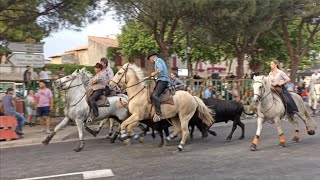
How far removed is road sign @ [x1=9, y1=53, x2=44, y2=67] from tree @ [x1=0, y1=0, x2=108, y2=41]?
159 centimetres

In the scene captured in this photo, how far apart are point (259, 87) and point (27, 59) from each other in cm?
879

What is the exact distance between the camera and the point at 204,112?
11.8 m

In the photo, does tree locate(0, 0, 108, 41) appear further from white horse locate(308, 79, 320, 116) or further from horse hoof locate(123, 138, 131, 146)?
white horse locate(308, 79, 320, 116)

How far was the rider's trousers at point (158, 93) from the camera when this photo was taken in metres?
10.9

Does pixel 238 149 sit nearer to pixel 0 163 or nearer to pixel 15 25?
pixel 0 163

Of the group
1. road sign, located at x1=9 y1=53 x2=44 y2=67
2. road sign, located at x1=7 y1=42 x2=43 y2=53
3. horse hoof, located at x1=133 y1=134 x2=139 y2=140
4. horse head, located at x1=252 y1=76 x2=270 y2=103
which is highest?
road sign, located at x1=7 y1=42 x2=43 y2=53

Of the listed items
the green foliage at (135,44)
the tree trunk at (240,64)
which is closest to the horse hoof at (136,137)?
the tree trunk at (240,64)

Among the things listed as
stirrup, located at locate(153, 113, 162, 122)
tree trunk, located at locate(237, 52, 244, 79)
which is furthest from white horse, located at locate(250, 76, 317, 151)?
tree trunk, located at locate(237, 52, 244, 79)

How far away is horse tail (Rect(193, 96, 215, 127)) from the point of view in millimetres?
11711

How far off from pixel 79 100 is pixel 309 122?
22.2 feet

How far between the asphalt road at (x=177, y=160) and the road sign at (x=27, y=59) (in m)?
3.89

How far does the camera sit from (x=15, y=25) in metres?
16.5

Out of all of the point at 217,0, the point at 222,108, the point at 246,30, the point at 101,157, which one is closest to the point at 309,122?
the point at 222,108

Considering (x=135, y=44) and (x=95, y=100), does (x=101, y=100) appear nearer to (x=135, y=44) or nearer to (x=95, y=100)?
(x=95, y=100)
